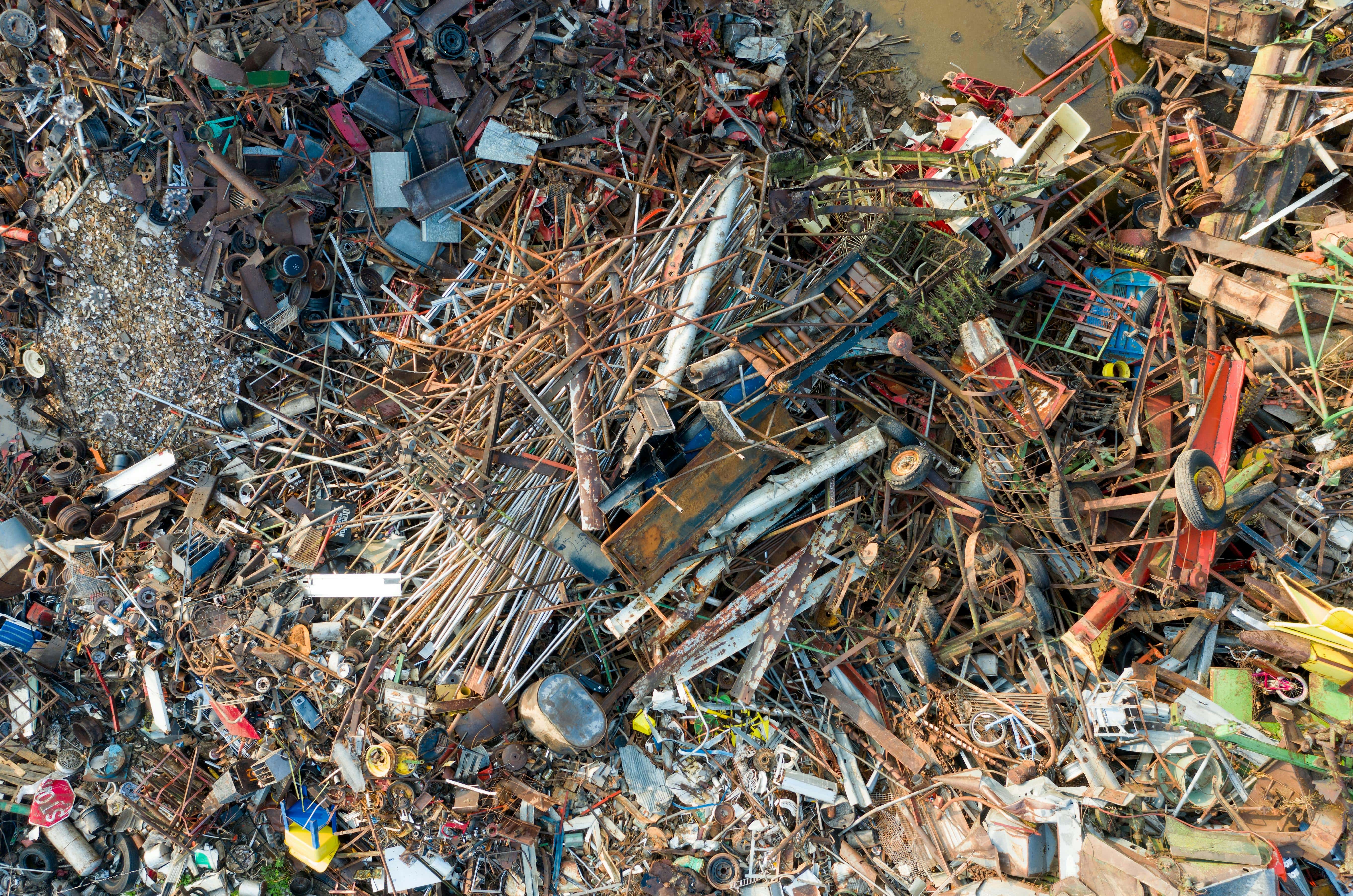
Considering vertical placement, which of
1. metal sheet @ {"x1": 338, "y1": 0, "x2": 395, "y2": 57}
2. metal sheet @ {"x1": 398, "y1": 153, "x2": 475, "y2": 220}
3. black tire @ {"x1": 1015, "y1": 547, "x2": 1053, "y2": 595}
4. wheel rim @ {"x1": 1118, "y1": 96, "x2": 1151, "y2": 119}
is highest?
metal sheet @ {"x1": 338, "y1": 0, "x2": 395, "y2": 57}

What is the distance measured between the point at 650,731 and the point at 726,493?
2.27m

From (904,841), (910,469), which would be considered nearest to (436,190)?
(910,469)

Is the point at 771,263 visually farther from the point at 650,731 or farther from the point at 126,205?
the point at 126,205

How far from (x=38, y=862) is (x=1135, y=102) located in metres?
12.2

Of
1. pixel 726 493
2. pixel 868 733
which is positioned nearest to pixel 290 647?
pixel 726 493

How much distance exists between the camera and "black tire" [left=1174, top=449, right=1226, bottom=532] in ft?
18.0

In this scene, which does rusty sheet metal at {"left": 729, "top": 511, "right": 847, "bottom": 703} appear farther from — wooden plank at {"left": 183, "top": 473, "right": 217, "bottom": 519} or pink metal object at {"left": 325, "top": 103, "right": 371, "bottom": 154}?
pink metal object at {"left": 325, "top": 103, "right": 371, "bottom": 154}

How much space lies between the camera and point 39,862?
7246 mm

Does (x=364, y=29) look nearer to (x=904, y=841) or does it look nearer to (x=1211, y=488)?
(x=1211, y=488)

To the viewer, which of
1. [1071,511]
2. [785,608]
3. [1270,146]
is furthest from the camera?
[785,608]

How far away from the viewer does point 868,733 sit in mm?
6867

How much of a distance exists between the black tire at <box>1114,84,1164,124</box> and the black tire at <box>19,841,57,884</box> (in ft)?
39.2

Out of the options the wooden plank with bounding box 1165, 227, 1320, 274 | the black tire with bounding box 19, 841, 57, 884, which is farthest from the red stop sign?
the wooden plank with bounding box 1165, 227, 1320, 274

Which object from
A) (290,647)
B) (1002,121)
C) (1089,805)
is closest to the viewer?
(1089,805)
